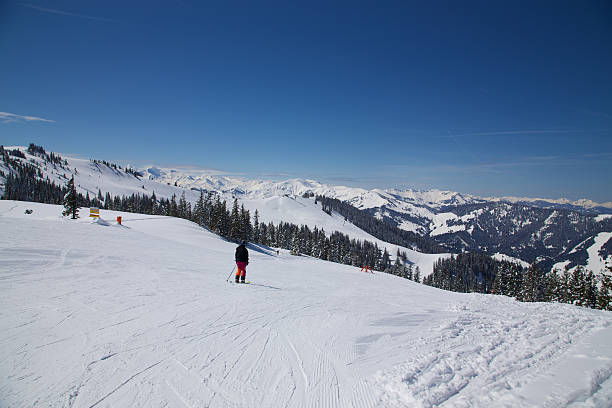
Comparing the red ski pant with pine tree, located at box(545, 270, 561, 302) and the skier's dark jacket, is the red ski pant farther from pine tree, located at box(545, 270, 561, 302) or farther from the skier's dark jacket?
pine tree, located at box(545, 270, 561, 302)

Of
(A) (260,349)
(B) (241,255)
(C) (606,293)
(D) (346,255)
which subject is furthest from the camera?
(D) (346,255)

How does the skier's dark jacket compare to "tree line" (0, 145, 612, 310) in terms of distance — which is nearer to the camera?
the skier's dark jacket

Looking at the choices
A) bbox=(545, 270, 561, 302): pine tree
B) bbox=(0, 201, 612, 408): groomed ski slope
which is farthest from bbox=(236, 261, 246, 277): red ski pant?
bbox=(545, 270, 561, 302): pine tree

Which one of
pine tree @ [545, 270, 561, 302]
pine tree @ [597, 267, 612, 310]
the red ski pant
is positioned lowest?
pine tree @ [545, 270, 561, 302]

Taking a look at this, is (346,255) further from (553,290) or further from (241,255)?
(241,255)

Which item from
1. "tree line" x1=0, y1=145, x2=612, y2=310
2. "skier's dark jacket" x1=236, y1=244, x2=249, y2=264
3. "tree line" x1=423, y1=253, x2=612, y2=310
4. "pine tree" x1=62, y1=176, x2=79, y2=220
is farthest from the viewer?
"tree line" x1=0, y1=145, x2=612, y2=310

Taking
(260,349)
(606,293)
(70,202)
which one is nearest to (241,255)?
(260,349)

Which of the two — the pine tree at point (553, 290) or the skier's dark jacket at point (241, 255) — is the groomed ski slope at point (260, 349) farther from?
the pine tree at point (553, 290)

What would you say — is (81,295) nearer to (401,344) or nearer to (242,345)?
(242,345)

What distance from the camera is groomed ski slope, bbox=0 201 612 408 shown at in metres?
3.53

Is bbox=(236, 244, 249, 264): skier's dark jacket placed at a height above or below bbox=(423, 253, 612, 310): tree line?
above

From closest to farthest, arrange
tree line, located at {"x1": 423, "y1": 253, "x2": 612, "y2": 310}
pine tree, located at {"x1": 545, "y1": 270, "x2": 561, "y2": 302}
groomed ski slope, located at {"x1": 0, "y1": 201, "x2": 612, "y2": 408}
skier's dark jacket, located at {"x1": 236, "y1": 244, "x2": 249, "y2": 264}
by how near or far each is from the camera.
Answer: groomed ski slope, located at {"x1": 0, "y1": 201, "x2": 612, "y2": 408}, skier's dark jacket, located at {"x1": 236, "y1": 244, "x2": 249, "y2": 264}, tree line, located at {"x1": 423, "y1": 253, "x2": 612, "y2": 310}, pine tree, located at {"x1": 545, "y1": 270, "x2": 561, "y2": 302}

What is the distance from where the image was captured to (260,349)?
4945mm

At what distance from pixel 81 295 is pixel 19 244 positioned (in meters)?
7.49
